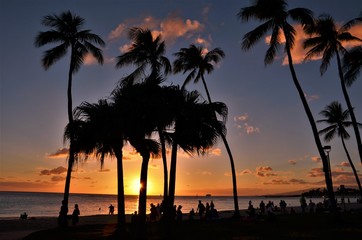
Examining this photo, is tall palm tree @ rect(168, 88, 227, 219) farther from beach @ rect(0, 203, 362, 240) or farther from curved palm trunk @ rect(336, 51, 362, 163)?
curved palm trunk @ rect(336, 51, 362, 163)

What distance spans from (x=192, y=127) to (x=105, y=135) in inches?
155

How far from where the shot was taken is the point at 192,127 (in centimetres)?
1576

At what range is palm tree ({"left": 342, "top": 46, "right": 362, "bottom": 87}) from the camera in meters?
25.7

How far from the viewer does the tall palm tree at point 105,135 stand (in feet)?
48.5

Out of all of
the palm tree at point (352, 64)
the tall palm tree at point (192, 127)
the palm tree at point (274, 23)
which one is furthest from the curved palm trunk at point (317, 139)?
the tall palm tree at point (192, 127)

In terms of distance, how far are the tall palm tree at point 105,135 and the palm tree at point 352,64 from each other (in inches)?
759

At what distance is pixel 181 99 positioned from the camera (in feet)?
52.1

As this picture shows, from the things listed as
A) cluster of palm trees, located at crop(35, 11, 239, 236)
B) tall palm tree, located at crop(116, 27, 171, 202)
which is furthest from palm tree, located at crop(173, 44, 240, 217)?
cluster of palm trees, located at crop(35, 11, 239, 236)

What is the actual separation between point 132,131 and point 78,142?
3115 mm

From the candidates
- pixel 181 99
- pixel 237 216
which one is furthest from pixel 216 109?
pixel 237 216

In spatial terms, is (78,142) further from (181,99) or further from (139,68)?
(139,68)

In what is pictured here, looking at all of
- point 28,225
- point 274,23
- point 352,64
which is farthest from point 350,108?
point 28,225

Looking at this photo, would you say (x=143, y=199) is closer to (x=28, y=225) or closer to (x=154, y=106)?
(x=154, y=106)

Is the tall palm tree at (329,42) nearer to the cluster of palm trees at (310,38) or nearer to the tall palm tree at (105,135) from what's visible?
the cluster of palm trees at (310,38)
